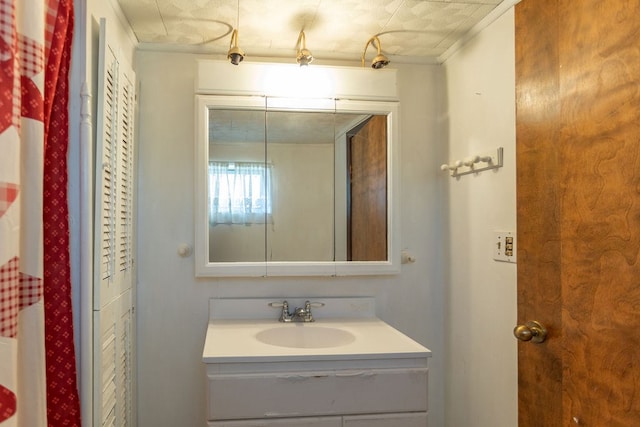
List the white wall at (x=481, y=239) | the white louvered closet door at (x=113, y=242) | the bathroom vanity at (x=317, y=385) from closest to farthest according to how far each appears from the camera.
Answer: the white louvered closet door at (x=113, y=242), the bathroom vanity at (x=317, y=385), the white wall at (x=481, y=239)

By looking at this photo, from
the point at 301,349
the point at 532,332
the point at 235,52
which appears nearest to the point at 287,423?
the point at 301,349

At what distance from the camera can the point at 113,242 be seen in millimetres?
1463

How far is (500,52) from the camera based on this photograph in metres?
1.60

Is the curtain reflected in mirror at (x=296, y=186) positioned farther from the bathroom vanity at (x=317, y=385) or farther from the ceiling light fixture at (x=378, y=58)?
the bathroom vanity at (x=317, y=385)

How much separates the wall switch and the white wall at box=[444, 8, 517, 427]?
22mm

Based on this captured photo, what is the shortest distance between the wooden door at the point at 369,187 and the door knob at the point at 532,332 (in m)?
0.82

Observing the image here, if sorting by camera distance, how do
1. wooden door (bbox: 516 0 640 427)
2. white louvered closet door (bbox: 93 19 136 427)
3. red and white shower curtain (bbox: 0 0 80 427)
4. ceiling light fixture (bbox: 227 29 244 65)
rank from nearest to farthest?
red and white shower curtain (bbox: 0 0 80 427) < wooden door (bbox: 516 0 640 427) < white louvered closet door (bbox: 93 19 136 427) < ceiling light fixture (bbox: 227 29 244 65)

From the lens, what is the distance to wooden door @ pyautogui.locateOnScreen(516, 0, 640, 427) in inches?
35.7

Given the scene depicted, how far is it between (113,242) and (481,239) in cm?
126

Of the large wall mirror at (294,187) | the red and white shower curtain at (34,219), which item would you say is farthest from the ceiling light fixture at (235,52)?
the red and white shower curtain at (34,219)

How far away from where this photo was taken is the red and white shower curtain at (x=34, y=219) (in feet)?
2.48

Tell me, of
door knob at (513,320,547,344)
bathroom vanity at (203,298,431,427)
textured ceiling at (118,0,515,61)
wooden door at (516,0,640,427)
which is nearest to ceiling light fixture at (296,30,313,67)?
textured ceiling at (118,0,515,61)

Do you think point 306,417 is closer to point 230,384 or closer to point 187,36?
point 230,384

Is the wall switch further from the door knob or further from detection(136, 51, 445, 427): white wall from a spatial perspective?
detection(136, 51, 445, 427): white wall
